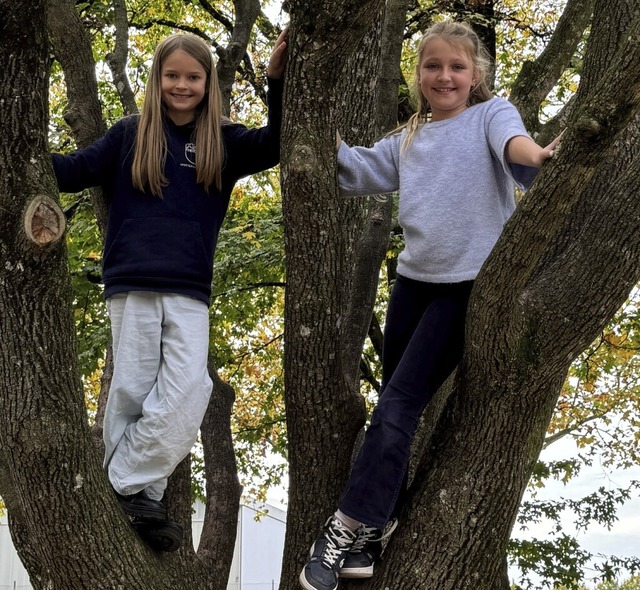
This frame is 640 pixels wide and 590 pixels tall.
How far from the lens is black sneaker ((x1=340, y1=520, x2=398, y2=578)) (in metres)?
2.91

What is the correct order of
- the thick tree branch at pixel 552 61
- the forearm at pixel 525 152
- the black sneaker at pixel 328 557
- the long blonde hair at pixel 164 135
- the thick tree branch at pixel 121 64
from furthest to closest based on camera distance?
the thick tree branch at pixel 552 61 → the thick tree branch at pixel 121 64 → the long blonde hair at pixel 164 135 → the black sneaker at pixel 328 557 → the forearm at pixel 525 152

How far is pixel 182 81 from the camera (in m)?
3.29

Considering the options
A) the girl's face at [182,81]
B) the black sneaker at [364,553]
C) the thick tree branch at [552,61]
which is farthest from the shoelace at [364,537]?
the thick tree branch at [552,61]

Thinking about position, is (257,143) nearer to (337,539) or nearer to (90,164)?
(90,164)

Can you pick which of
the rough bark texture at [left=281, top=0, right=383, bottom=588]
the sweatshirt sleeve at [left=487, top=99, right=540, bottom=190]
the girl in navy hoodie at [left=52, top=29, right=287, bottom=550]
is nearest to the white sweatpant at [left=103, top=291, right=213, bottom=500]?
the girl in navy hoodie at [left=52, top=29, right=287, bottom=550]

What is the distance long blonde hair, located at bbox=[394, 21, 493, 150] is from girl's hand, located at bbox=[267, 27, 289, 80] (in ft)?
1.72

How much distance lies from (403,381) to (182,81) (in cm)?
141

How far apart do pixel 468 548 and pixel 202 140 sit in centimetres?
176

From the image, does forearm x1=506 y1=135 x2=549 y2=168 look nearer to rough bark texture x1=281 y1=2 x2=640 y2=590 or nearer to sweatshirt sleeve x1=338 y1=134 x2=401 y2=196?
rough bark texture x1=281 y1=2 x2=640 y2=590

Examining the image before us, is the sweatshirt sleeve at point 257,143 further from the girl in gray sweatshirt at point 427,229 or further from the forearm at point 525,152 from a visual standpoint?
the forearm at point 525,152

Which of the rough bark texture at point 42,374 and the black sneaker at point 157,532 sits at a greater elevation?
the rough bark texture at point 42,374

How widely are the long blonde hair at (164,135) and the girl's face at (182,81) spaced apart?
2cm

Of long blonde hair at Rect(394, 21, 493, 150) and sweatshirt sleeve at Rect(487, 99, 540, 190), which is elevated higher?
long blonde hair at Rect(394, 21, 493, 150)

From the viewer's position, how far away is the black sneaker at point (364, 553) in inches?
114
